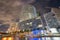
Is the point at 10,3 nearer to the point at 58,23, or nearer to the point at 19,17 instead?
the point at 19,17

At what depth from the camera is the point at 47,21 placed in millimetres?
3936

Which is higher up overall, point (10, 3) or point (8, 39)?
point (10, 3)

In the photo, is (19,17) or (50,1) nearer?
(50,1)

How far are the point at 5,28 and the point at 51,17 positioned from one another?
188cm

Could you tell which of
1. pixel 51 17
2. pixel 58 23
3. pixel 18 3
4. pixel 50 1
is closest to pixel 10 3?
pixel 18 3

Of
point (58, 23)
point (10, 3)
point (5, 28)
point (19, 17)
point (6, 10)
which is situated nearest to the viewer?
point (10, 3)

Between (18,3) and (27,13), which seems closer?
(18,3)

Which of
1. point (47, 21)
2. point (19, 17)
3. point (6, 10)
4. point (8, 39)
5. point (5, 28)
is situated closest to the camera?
point (6, 10)

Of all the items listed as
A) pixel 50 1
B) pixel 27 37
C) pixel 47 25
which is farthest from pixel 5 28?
A: pixel 50 1

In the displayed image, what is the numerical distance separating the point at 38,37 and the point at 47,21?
0.98m

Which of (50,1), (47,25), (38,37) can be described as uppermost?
(50,1)

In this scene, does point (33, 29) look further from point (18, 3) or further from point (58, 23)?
point (18, 3)

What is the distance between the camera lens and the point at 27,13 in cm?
339

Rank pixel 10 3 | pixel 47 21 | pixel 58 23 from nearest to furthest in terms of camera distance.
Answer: pixel 10 3 → pixel 47 21 → pixel 58 23
